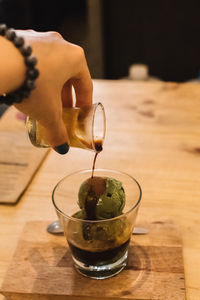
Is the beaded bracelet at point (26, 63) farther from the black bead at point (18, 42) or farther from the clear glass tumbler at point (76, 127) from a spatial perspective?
the clear glass tumbler at point (76, 127)

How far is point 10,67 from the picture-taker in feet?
1.89

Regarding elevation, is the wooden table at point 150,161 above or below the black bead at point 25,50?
below

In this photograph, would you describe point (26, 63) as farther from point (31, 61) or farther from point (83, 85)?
point (83, 85)

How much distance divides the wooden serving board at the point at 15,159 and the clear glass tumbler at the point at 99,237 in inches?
10.3

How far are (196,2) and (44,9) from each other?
1.42m

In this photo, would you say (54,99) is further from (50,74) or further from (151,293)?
(151,293)

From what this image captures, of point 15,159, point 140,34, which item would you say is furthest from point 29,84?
point 140,34

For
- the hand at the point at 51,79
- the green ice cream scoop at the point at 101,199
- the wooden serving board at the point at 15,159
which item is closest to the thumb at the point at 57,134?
the hand at the point at 51,79

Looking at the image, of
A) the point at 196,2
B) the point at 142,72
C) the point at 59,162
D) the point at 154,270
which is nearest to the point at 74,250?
the point at 154,270

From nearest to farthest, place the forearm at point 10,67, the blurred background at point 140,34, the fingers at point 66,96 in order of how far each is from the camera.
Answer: the forearm at point 10,67
the fingers at point 66,96
the blurred background at point 140,34

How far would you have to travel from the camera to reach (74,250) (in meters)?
0.77

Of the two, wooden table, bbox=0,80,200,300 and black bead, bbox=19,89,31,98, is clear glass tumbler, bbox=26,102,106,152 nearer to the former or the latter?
black bead, bbox=19,89,31,98

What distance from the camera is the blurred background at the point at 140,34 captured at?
2.83m

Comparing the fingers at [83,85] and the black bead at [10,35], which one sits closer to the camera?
the black bead at [10,35]
